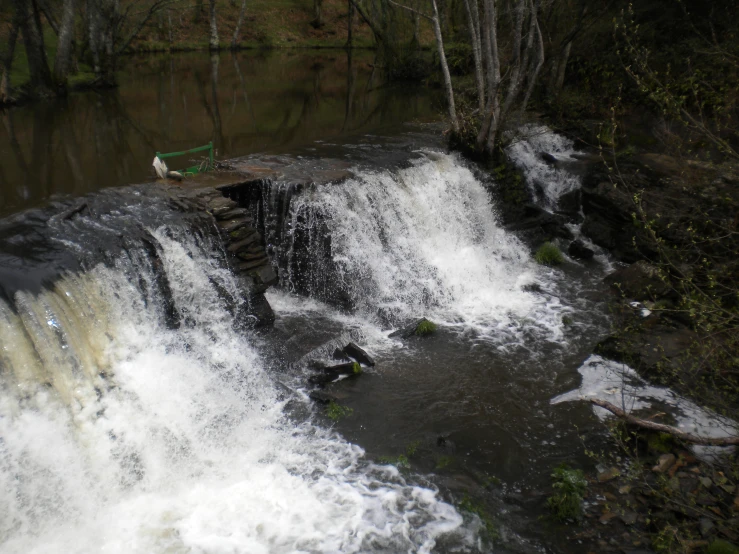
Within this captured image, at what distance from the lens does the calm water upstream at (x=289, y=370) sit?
522 cm

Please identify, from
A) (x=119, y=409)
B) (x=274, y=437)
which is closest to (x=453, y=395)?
(x=274, y=437)

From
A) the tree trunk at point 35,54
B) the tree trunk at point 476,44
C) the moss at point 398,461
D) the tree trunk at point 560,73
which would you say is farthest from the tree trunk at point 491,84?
the tree trunk at point 35,54

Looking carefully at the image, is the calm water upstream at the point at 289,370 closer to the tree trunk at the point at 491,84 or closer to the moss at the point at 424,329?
the moss at the point at 424,329

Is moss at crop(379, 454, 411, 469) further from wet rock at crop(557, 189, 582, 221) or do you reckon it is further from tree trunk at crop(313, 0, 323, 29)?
tree trunk at crop(313, 0, 323, 29)

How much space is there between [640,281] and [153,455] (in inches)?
324

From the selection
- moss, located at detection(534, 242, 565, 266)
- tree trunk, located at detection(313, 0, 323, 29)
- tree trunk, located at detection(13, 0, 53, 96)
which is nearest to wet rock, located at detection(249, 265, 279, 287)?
moss, located at detection(534, 242, 565, 266)

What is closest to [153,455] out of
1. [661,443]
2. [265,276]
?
[265,276]

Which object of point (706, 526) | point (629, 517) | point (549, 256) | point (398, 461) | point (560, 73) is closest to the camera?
point (706, 526)

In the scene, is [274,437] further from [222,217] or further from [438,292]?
[438,292]

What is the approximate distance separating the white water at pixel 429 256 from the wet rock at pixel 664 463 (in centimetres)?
303

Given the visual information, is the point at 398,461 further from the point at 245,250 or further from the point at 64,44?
A: the point at 64,44

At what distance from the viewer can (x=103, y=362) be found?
20.6ft

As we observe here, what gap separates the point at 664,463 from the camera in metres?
5.49

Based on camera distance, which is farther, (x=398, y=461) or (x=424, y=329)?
(x=424, y=329)
